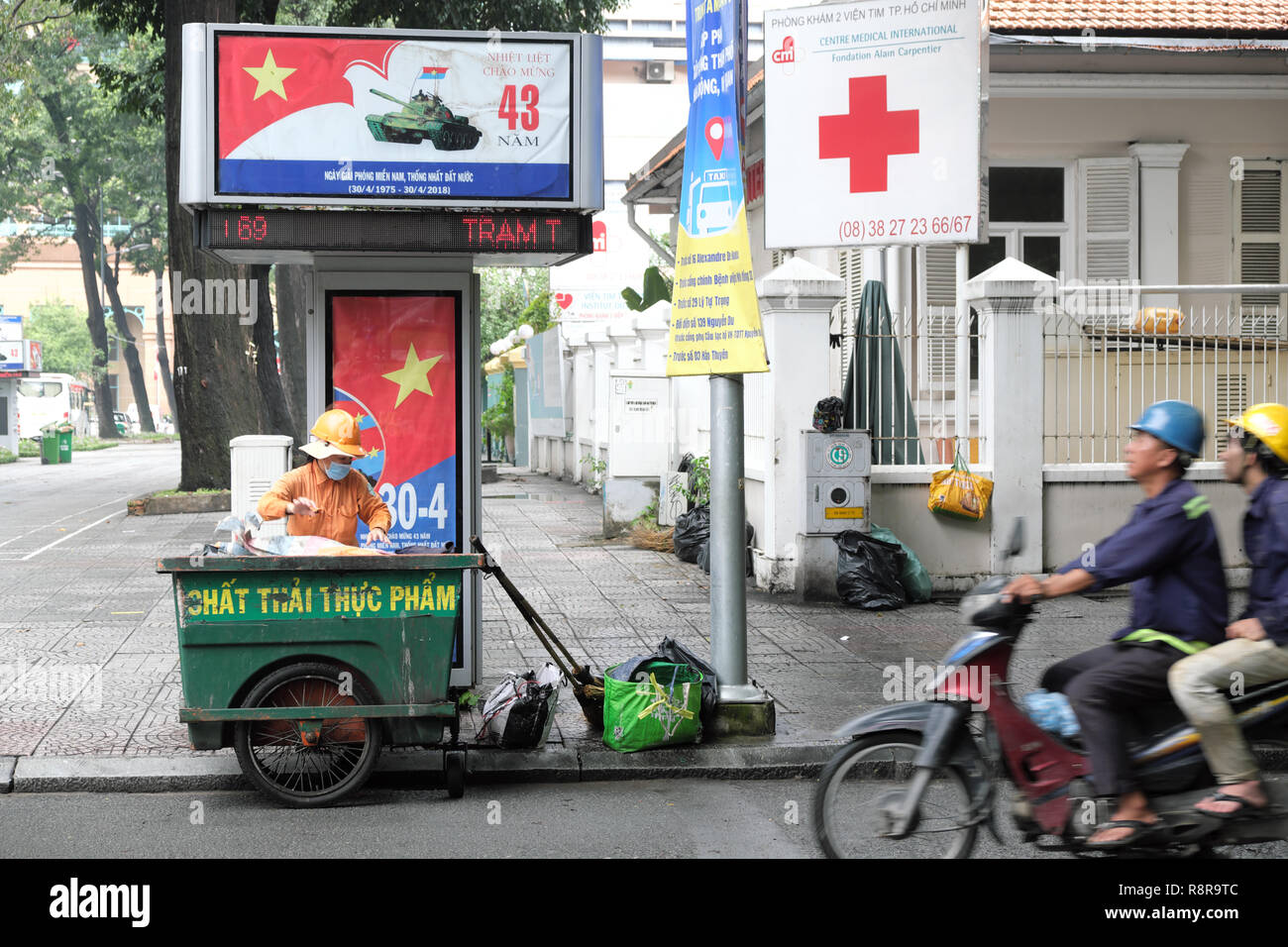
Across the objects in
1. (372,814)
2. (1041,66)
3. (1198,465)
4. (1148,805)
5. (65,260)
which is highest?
(65,260)

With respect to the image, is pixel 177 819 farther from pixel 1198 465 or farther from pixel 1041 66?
pixel 1041 66

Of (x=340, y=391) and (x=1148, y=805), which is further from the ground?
(x=340, y=391)

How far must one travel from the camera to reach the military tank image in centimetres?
711

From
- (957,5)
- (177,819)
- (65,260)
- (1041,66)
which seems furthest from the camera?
(65,260)

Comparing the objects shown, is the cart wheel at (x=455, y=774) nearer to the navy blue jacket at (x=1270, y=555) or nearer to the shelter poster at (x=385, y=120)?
the shelter poster at (x=385, y=120)

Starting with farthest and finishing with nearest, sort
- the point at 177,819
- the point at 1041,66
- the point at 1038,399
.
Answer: the point at 1041,66 → the point at 1038,399 → the point at 177,819

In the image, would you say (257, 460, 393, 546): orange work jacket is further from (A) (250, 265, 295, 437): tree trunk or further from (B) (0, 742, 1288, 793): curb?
(A) (250, 265, 295, 437): tree trunk

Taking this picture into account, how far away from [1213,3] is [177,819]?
42.5ft

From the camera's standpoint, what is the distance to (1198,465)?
38.5 feet

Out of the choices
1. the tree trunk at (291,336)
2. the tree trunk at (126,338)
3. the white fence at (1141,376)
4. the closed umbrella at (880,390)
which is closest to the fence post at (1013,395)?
the white fence at (1141,376)

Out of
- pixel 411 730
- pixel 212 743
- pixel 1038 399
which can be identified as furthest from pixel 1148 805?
pixel 1038 399

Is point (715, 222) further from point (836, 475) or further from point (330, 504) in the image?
point (836, 475)

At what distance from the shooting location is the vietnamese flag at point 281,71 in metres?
7.04

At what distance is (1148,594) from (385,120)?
4.39 meters
